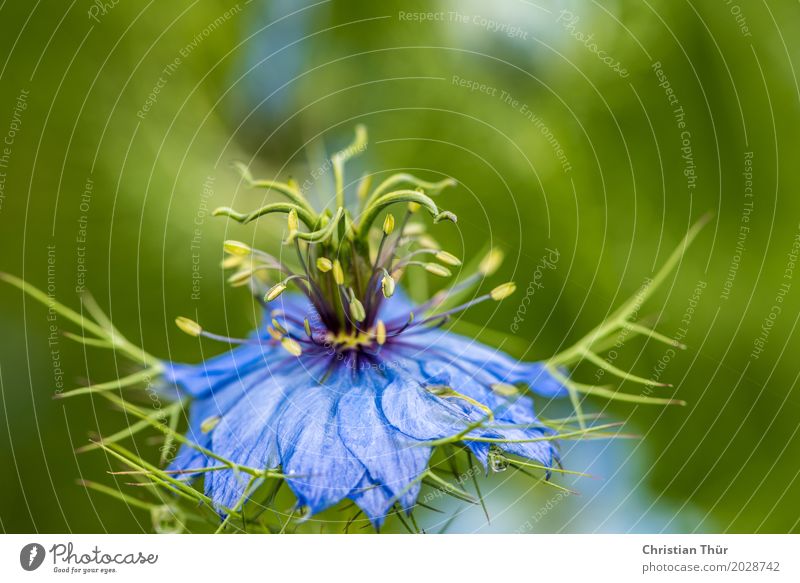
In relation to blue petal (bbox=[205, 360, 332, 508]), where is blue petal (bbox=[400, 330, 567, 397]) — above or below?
above

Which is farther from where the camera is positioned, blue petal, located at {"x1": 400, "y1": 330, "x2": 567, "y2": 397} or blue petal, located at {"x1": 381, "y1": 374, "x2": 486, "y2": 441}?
blue petal, located at {"x1": 400, "y1": 330, "x2": 567, "y2": 397}

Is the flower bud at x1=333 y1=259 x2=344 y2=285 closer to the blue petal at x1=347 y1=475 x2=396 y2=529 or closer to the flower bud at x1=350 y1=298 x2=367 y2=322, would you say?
the flower bud at x1=350 y1=298 x2=367 y2=322

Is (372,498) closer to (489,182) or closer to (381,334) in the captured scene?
(381,334)

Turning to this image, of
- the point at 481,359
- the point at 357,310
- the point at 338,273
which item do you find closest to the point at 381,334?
the point at 357,310

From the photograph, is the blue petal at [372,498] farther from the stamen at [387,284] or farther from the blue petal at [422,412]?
the stamen at [387,284]

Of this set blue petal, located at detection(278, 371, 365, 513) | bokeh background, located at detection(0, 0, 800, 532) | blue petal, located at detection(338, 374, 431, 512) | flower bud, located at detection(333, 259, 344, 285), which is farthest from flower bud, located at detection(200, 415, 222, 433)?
bokeh background, located at detection(0, 0, 800, 532)

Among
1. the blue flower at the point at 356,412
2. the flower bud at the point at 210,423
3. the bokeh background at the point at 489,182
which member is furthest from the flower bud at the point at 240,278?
the bokeh background at the point at 489,182
